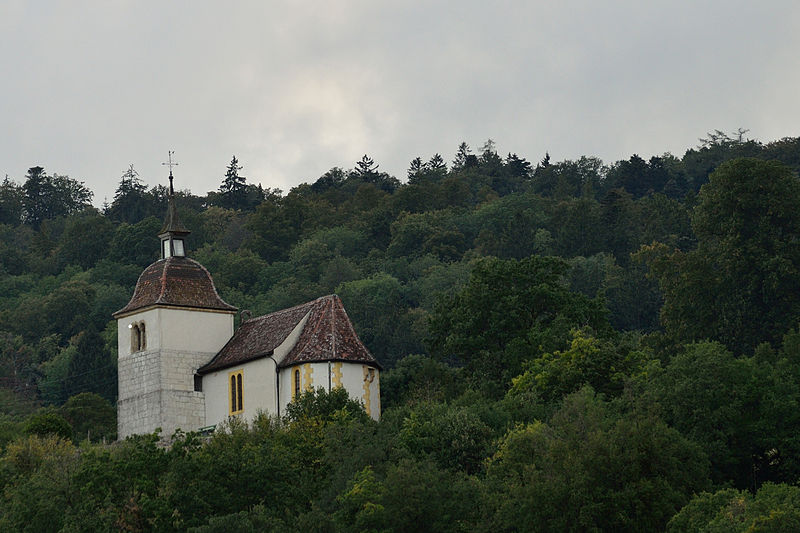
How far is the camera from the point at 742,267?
74.9m

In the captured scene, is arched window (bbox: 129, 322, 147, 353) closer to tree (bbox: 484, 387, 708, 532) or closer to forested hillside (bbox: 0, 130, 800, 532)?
forested hillside (bbox: 0, 130, 800, 532)

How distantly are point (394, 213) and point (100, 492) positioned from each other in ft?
297

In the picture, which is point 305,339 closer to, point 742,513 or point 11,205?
point 742,513

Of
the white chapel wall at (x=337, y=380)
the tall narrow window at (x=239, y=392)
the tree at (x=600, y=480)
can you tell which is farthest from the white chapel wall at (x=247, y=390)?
the tree at (x=600, y=480)

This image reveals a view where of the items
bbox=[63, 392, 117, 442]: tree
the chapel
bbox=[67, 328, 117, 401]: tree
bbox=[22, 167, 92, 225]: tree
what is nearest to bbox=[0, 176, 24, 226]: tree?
bbox=[22, 167, 92, 225]: tree

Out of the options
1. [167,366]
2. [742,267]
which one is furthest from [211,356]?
[742,267]

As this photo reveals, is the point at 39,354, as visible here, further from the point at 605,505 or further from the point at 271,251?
the point at 605,505

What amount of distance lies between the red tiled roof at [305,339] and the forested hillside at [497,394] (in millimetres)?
2720

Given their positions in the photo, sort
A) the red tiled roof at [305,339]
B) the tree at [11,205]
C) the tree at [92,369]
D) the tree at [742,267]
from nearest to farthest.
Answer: the red tiled roof at [305,339] → the tree at [742,267] → the tree at [92,369] → the tree at [11,205]

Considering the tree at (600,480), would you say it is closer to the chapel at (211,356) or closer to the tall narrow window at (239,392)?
the chapel at (211,356)

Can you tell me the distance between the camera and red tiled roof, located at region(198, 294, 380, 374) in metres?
65.4

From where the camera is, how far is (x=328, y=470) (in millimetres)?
57062

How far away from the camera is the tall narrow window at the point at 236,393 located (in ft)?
220

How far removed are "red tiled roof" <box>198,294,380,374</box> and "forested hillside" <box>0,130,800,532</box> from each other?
8.92 ft
